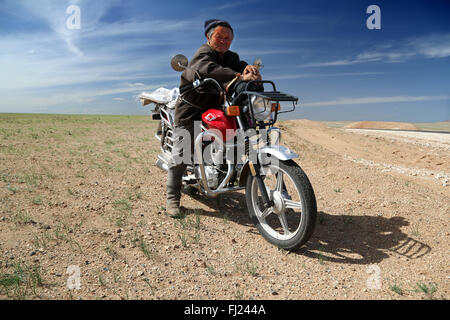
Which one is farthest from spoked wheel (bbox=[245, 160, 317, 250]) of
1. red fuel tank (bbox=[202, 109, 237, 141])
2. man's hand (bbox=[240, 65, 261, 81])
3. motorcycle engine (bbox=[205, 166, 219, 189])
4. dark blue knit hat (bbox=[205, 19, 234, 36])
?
dark blue knit hat (bbox=[205, 19, 234, 36])

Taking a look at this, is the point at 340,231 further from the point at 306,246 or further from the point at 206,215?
the point at 206,215

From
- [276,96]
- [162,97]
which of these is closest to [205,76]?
[276,96]

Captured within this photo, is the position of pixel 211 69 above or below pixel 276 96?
above

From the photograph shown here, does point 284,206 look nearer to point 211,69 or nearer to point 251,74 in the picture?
point 251,74

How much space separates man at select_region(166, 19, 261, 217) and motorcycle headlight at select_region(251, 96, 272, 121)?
0.28m

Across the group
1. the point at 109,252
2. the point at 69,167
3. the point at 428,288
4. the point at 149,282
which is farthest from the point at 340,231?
the point at 69,167

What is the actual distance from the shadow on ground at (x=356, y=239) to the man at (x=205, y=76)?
761mm

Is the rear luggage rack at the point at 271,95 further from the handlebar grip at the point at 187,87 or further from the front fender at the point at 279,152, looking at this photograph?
the handlebar grip at the point at 187,87

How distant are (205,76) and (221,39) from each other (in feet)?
2.12

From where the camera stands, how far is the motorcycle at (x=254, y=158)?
3.18 metres

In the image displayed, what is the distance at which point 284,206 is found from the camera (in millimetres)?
3455

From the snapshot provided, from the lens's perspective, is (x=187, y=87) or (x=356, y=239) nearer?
(x=356, y=239)
